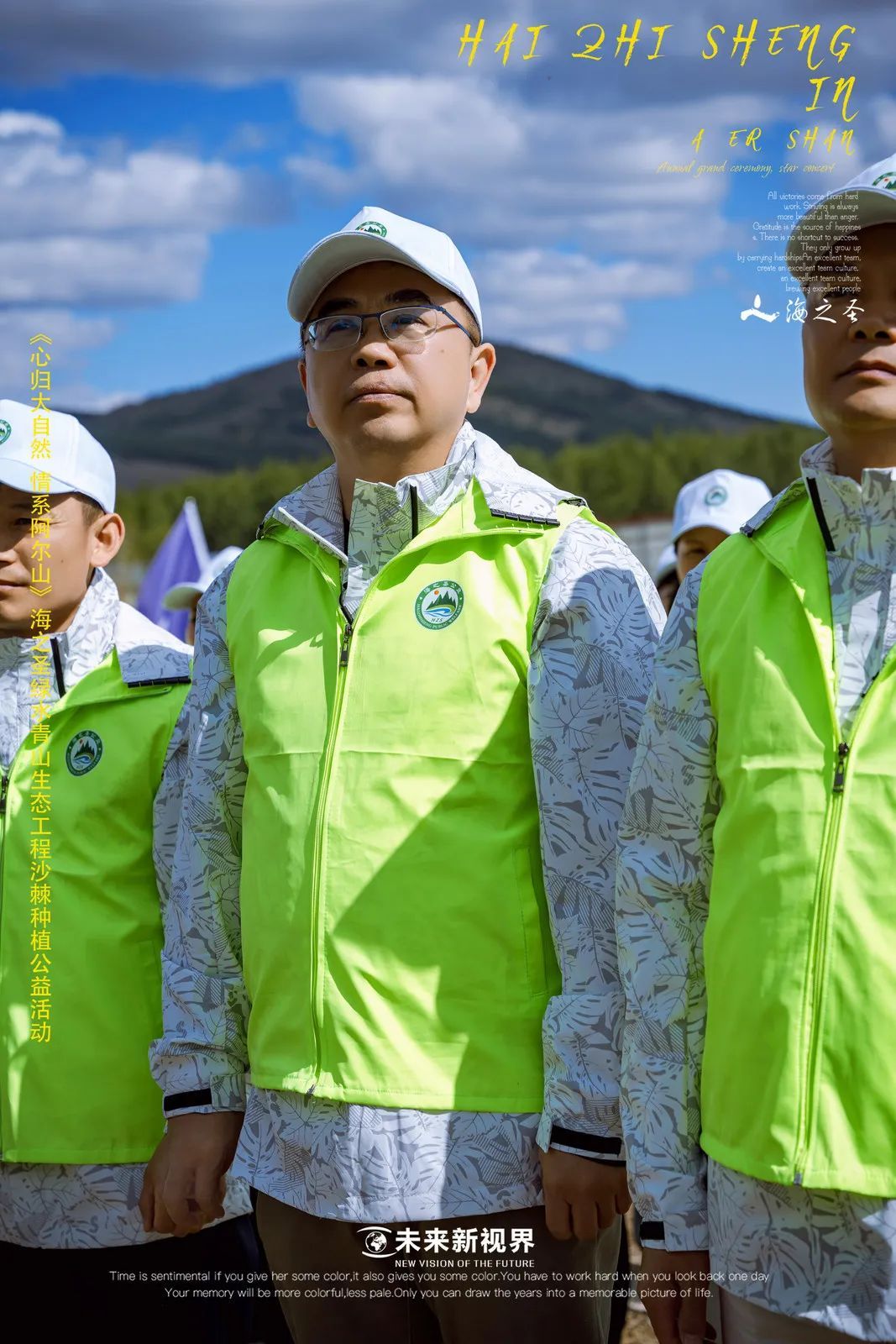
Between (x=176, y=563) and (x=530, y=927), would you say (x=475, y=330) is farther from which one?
(x=176, y=563)

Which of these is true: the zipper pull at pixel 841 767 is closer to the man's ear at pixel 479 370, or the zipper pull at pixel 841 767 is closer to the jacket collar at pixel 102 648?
the man's ear at pixel 479 370

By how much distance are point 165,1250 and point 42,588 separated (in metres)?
1.45

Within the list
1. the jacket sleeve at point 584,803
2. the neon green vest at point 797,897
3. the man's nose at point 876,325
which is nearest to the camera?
the neon green vest at point 797,897

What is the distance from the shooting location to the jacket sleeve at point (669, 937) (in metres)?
2.23

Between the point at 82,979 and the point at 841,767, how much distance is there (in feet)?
5.77

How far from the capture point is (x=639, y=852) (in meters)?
2.32

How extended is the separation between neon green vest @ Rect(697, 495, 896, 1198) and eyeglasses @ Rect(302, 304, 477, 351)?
0.92m

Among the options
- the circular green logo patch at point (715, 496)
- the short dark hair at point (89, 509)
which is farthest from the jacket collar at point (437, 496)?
the circular green logo patch at point (715, 496)

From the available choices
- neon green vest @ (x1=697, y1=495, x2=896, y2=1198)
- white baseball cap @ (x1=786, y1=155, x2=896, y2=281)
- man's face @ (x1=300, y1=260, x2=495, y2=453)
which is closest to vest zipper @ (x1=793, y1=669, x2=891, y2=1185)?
neon green vest @ (x1=697, y1=495, x2=896, y2=1198)

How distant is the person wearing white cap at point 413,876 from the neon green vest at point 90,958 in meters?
0.32

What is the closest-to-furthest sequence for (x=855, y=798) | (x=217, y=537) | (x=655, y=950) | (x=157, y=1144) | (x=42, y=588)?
(x=855, y=798)
(x=655, y=950)
(x=157, y=1144)
(x=42, y=588)
(x=217, y=537)

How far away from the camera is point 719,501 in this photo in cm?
548

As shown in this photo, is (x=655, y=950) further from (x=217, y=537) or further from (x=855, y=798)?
(x=217, y=537)

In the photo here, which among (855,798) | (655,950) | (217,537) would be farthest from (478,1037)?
(217,537)
